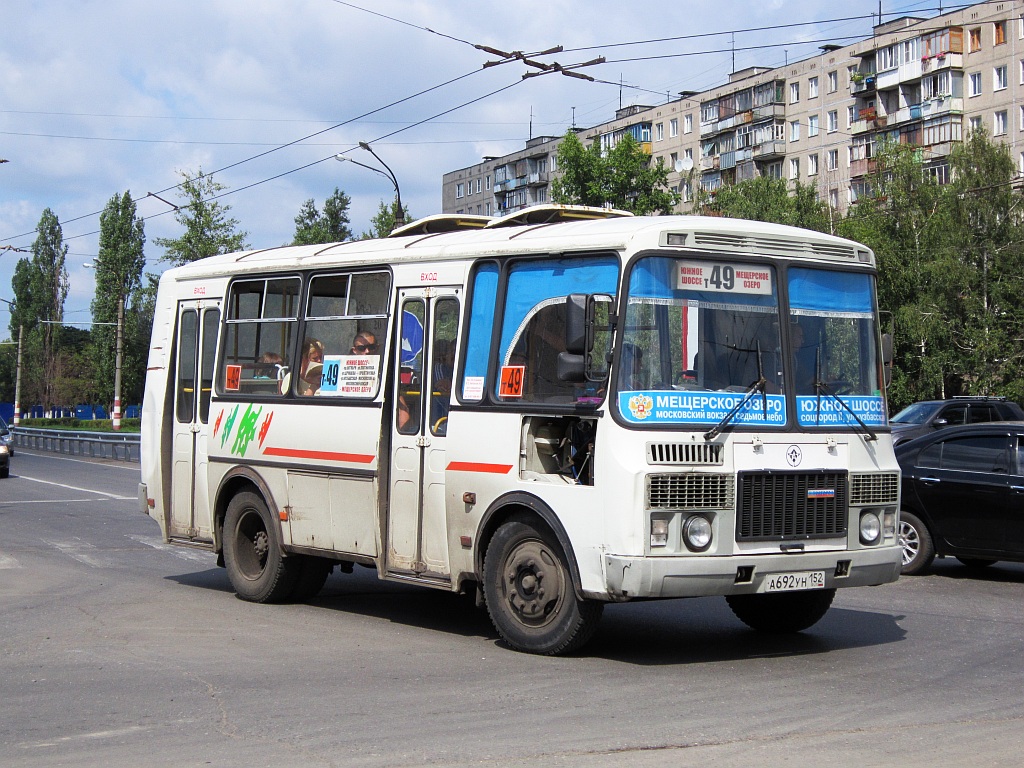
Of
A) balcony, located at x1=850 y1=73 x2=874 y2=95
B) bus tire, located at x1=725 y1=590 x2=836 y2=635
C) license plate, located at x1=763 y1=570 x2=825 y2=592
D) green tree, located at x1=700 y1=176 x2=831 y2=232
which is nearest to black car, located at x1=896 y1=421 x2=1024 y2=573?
bus tire, located at x1=725 y1=590 x2=836 y2=635

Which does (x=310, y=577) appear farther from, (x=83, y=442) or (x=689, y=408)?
(x=83, y=442)

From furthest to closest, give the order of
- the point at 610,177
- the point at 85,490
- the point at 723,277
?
the point at 610,177 < the point at 85,490 < the point at 723,277

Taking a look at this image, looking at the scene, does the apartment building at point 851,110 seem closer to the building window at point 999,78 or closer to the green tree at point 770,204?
the building window at point 999,78

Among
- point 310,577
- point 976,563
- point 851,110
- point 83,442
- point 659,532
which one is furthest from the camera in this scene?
point 851,110

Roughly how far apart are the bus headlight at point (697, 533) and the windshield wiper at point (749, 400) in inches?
19.9

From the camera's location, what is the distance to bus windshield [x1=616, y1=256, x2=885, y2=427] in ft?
27.5

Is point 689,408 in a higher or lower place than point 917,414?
lower

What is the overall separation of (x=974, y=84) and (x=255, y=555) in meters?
63.6

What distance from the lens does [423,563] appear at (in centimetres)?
977

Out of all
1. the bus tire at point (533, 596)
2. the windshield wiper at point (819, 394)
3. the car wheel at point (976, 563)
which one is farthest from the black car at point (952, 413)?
the bus tire at point (533, 596)

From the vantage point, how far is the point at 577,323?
830cm

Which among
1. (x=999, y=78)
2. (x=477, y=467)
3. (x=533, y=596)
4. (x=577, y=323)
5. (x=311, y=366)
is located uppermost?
(x=999, y=78)

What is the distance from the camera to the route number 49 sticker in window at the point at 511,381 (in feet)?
29.8

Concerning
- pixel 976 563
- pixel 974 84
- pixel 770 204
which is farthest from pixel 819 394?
pixel 974 84
